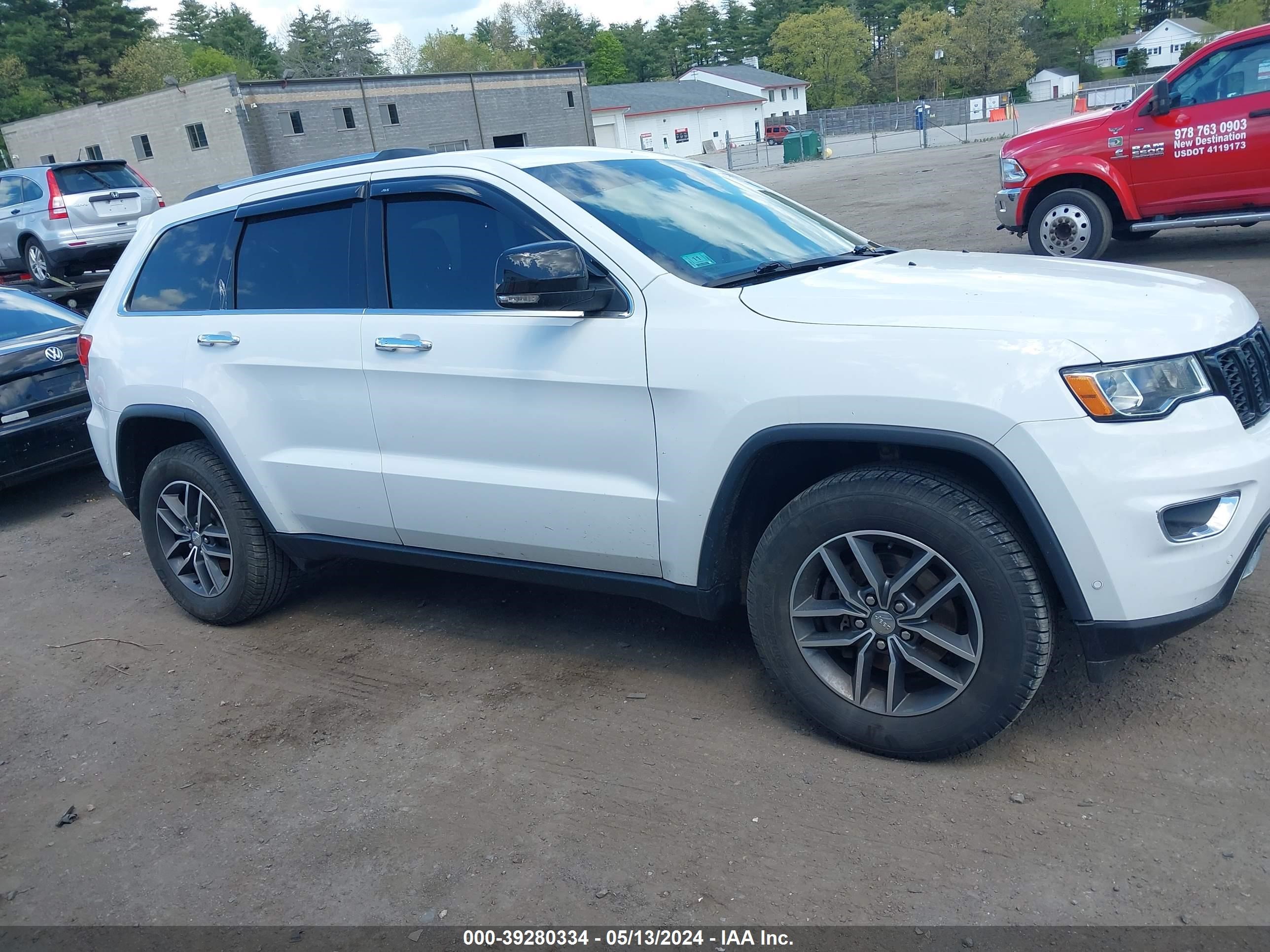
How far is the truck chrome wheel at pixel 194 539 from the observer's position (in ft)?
15.5

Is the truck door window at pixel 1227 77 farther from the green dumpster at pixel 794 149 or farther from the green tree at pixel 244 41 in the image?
the green tree at pixel 244 41

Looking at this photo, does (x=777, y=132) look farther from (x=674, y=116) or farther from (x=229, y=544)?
(x=229, y=544)

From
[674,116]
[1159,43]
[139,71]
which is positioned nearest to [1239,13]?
[1159,43]

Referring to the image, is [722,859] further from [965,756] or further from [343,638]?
[343,638]

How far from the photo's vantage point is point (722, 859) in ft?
9.27

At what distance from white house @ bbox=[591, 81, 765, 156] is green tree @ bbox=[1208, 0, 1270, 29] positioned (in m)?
35.6

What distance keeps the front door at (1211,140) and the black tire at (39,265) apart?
14.6m

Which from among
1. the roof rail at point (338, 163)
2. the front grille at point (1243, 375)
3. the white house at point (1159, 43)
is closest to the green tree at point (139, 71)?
the roof rail at point (338, 163)

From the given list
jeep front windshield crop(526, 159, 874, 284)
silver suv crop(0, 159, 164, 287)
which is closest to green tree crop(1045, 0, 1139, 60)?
silver suv crop(0, 159, 164, 287)

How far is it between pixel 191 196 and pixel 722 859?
12.8 feet

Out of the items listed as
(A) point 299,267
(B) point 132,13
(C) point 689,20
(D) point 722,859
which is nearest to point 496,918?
(D) point 722,859

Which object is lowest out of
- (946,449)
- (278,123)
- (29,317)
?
(29,317)

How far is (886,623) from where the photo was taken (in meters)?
3.07

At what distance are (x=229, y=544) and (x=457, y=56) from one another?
125166 mm
